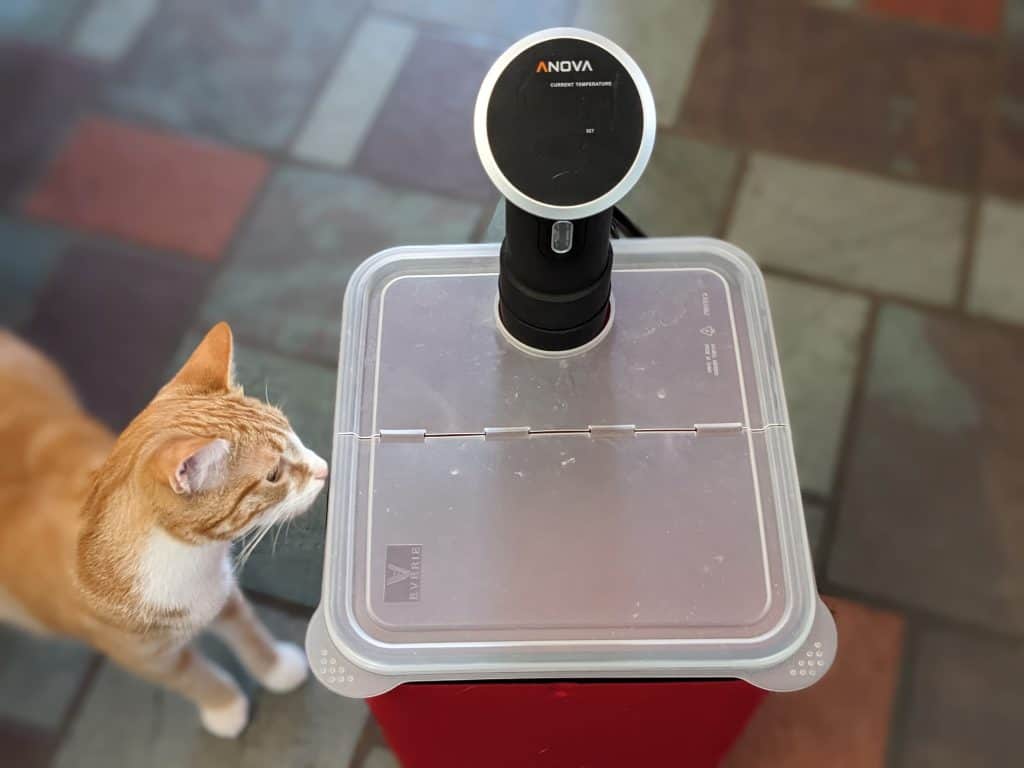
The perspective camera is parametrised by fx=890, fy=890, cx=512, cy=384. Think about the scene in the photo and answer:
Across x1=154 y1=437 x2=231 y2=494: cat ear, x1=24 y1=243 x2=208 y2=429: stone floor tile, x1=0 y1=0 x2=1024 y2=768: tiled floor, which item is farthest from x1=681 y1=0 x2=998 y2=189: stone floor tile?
x1=154 y1=437 x2=231 y2=494: cat ear

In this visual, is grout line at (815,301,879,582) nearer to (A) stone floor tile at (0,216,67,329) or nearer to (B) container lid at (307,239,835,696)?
(B) container lid at (307,239,835,696)

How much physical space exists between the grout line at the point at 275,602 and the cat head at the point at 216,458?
394 mm

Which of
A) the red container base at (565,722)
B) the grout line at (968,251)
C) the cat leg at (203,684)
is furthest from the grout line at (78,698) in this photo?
the grout line at (968,251)

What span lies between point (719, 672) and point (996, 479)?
0.84 metres

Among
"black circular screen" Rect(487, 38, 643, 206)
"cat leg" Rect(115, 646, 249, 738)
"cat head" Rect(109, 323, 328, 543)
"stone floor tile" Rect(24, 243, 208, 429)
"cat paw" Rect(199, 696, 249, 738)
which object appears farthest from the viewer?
"stone floor tile" Rect(24, 243, 208, 429)

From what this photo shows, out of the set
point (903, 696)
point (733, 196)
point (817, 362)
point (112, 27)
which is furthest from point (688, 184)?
point (112, 27)

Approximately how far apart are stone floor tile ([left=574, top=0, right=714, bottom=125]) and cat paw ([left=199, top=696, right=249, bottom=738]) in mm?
1210

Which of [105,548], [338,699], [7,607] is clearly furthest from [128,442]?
[338,699]

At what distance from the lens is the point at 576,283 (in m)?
0.73

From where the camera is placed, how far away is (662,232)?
1.37 m

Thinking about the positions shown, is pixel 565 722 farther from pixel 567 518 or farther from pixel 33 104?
pixel 33 104

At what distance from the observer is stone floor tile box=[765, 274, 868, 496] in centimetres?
133

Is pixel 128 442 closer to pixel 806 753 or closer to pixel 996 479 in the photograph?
pixel 806 753

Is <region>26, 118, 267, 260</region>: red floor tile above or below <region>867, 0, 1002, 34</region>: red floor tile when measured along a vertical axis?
below
